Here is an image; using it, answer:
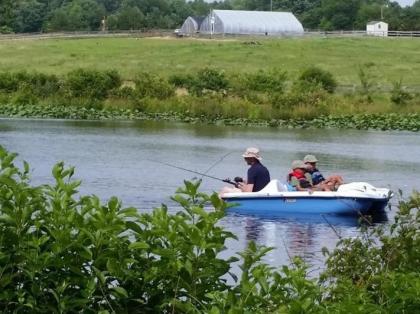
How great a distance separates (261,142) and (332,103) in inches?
551

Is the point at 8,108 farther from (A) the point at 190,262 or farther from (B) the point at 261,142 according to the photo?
(A) the point at 190,262

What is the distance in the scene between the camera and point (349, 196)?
67.4ft

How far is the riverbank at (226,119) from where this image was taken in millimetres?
46562

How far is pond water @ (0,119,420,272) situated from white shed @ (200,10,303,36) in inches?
2334

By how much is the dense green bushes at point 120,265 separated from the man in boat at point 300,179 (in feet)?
46.1

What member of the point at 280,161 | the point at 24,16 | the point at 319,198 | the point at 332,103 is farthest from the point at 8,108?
the point at 24,16

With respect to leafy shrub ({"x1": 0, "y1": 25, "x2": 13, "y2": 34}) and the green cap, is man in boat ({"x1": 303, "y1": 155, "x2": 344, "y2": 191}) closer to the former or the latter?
the green cap

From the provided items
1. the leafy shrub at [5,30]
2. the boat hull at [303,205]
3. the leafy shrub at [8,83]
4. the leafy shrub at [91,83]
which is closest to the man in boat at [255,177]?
the boat hull at [303,205]

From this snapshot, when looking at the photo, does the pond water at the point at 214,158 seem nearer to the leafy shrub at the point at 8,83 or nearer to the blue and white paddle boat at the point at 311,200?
the blue and white paddle boat at the point at 311,200

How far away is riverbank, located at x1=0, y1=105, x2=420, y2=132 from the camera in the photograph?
4656 cm

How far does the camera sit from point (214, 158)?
105 feet

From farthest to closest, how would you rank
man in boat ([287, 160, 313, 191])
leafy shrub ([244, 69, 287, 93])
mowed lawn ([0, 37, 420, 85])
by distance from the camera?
mowed lawn ([0, 37, 420, 85])
leafy shrub ([244, 69, 287, 93])
man in boat ([287, 160, 313, 191])

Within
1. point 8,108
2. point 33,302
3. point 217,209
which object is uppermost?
point 217,209

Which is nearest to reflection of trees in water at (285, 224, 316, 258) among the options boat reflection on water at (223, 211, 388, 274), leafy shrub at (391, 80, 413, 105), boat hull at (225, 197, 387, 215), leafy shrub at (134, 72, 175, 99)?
boat reflection on water at (223, 211, 388, 274)
